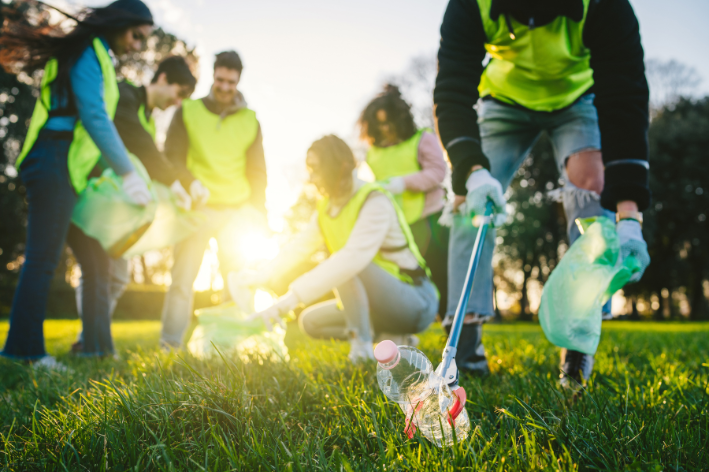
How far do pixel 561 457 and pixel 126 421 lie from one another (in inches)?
43.0

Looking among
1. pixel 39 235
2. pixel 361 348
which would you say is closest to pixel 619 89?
pixel 361 348

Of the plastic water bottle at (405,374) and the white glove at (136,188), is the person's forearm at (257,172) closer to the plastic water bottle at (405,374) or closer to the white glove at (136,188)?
the white glove at (136,188)

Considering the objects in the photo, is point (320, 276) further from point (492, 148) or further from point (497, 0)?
point (497, 0)

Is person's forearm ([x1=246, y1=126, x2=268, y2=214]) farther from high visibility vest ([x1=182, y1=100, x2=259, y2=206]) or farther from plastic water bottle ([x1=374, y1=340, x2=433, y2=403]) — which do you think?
plastic water bottle ([x1=374, y1=340, x2=433, y2=403])

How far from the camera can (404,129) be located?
3.93m

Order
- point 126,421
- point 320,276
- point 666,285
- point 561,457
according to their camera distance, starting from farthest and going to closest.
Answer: point 666,285 < point 320,276 < point 126,421 < point 561,457

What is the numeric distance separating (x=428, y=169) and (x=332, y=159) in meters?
1.17

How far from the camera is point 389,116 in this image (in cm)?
385

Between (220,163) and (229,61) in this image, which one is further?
(220,163)

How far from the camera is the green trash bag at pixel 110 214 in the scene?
106 inches

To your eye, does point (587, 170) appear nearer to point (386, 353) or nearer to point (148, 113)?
point (386, 353)

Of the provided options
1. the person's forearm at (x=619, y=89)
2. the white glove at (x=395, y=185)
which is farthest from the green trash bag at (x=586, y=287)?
the white glove at (x=395, y=185)

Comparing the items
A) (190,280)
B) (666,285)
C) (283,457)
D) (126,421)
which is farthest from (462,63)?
(666,285)

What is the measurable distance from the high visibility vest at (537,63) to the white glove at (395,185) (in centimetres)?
117
